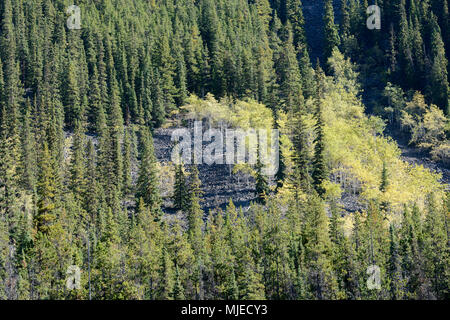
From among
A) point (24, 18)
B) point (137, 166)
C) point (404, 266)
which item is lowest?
point (404, 266)

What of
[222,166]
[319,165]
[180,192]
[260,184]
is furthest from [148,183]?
[319,165]

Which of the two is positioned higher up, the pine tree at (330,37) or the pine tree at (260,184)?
the pine tree at (330,37)

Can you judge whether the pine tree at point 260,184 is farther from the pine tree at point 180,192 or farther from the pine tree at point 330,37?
the pine tree at point 330,37

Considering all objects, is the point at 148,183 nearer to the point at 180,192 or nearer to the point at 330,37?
the point at 180,192

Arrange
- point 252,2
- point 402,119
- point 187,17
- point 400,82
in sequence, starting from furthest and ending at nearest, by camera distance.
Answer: point 252,2 → point 187,17 → point 400,82 → point 402,119

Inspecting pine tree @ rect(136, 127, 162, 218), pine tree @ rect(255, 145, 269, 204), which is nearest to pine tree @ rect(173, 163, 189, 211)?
pine tree @ rect(136, 127, 162, 218)

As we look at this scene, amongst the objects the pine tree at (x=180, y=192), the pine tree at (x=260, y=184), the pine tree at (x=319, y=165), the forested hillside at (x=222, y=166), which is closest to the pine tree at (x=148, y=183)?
the forested hillside at (x=222, y=166)
